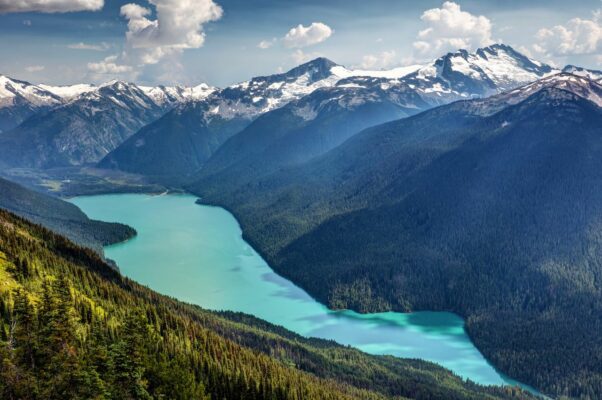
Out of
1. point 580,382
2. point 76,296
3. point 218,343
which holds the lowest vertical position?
point 580,382

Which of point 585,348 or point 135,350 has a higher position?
point 135,350

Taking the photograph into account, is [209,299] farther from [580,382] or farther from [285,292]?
[580,382]

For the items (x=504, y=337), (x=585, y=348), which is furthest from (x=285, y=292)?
(x=585, y=348)

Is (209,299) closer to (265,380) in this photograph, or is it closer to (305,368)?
(305,368)

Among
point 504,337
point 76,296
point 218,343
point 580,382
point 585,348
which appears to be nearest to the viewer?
point 76,296

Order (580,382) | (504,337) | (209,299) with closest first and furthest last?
1. (580,382)
2. (504,337)
3. (209,299)

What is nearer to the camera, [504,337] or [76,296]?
[76,296]
